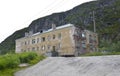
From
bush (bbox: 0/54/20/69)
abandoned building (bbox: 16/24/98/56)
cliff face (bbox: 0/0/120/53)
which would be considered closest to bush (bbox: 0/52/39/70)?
bush (bbox: 0/54/20/69)

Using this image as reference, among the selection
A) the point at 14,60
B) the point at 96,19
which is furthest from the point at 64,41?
the point at 96,19

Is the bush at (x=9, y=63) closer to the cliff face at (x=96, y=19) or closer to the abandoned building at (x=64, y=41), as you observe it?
the abandoned building at (x=64, y=41)

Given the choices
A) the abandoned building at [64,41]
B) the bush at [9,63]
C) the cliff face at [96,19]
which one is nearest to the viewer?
the bush at [9,63]

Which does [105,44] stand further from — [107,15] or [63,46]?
[107,15]

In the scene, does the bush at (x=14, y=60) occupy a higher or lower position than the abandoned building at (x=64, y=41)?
lower

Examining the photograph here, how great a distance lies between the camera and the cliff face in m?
119

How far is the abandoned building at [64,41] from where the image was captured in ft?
188

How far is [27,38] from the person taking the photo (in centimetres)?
7262

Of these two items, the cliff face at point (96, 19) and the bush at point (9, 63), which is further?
the cliff face at point (96, 19)

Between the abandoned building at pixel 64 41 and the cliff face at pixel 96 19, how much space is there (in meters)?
38.1

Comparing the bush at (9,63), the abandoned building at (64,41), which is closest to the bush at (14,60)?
the bush at (9,63)

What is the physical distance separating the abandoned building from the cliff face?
3805cm

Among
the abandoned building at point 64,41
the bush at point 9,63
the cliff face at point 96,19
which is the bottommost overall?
the bush at point 9,63

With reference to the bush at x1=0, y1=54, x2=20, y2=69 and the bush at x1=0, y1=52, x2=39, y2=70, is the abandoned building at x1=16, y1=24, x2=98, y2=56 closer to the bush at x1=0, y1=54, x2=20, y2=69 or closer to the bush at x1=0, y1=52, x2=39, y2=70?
the bush at x1=0, y1=52, x2=39, y2=70
